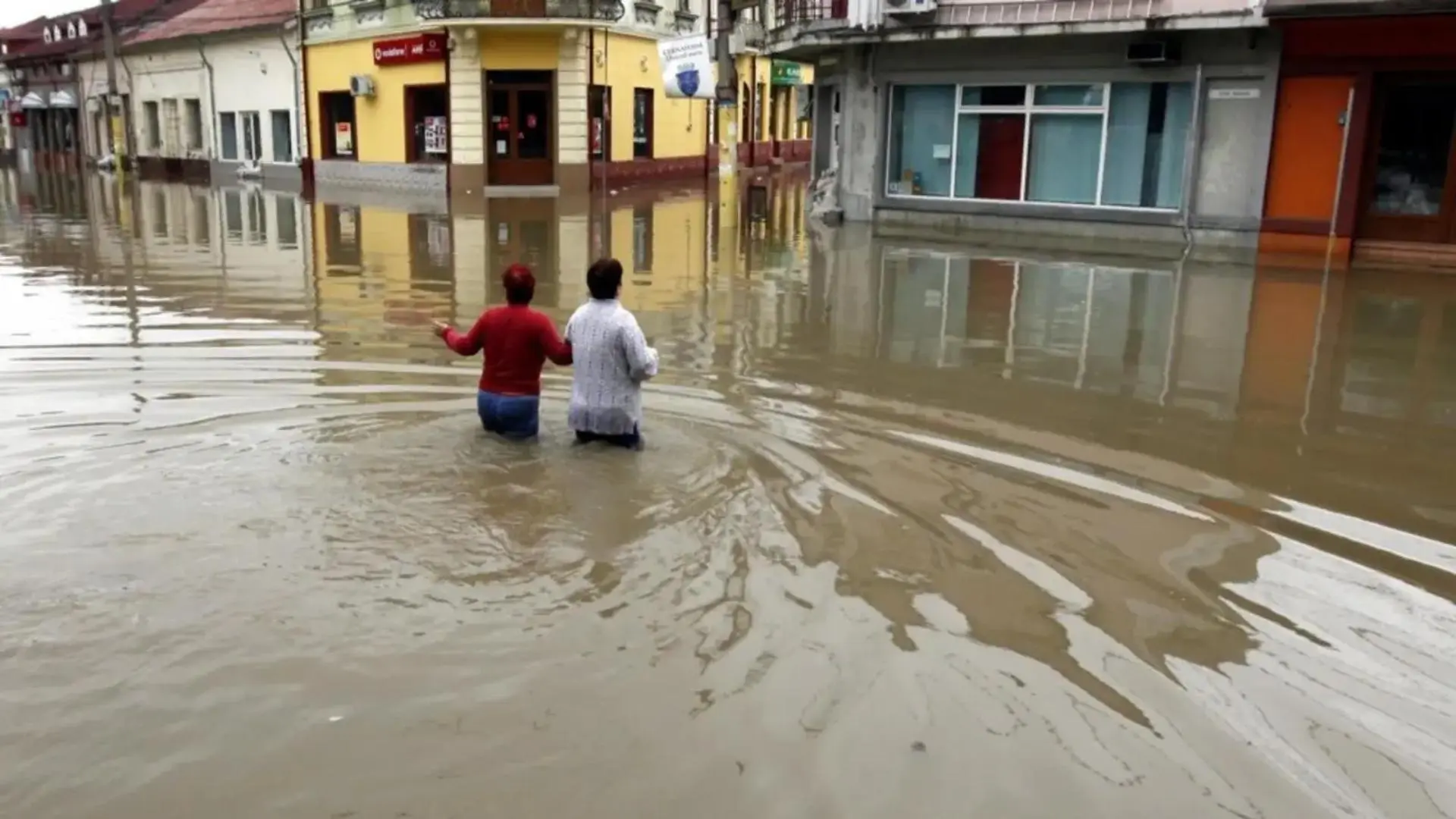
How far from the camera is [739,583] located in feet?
15.2

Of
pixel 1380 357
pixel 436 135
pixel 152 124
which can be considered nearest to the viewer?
pixel 1380 357

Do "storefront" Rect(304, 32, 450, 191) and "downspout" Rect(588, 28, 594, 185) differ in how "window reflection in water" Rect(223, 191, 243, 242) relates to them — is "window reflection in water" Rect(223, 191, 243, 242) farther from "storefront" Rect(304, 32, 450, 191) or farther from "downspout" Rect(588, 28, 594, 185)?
"downspout" Rect(588, 28, 594, 185)

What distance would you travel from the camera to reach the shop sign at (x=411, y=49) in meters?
29.4

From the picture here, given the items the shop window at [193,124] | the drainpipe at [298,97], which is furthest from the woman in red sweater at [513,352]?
the shop window at [193,124]

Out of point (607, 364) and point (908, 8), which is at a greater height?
point (908, 8)

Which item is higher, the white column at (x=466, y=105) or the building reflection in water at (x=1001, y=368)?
the white column at (x=466, y=105)

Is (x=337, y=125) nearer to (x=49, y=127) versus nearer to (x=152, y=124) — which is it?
(x=152, y=124)

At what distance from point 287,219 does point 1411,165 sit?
18371 mm

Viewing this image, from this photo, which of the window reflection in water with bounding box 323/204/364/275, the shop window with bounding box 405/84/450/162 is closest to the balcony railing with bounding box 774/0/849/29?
the window reflection in water with bounding box 323/204/364/275

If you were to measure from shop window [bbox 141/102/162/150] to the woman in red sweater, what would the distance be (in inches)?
1626

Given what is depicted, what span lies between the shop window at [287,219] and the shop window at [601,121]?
7445 mm

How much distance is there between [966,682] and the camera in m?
3.92

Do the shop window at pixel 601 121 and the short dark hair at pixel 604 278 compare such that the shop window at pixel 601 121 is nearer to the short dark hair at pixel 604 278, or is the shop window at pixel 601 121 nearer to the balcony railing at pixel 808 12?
the balcony railing at pixel 808 12

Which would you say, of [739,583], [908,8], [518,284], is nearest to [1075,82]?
[908,8]
